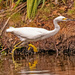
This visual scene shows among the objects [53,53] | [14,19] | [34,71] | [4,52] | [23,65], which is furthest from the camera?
[14,19]

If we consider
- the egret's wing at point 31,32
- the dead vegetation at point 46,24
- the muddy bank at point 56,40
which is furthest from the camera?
the dead vegetation at point 46,24

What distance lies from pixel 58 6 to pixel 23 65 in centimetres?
591

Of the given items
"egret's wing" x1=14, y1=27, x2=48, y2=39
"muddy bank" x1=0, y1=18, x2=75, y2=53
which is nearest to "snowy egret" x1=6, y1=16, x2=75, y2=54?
"egret's wing" x1=14, y1=27, x2=48, y2=39

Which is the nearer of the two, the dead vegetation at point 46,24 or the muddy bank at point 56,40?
the muddy bank at point 56,40

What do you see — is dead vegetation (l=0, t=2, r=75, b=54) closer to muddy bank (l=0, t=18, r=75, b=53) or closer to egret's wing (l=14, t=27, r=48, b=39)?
muddy bank (l=0, t=18, r=75, b=53)

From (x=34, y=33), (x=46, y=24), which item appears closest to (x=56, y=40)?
(x=46, y=24)

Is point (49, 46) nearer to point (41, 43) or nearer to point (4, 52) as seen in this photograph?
point (41, 43)

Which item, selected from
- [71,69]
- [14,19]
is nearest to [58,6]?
[14,19]

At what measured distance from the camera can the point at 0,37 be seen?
14.0 metres

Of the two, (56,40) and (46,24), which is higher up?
(46,24)

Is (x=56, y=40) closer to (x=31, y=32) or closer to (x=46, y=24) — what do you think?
(x=46, y=24)

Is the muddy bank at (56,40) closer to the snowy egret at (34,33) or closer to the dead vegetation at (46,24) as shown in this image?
the dead vegetation at (46,24)

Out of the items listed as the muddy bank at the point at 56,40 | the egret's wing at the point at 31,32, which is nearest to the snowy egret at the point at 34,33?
the egret's wing at the point at 31,32

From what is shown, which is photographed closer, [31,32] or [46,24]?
[31,32]
